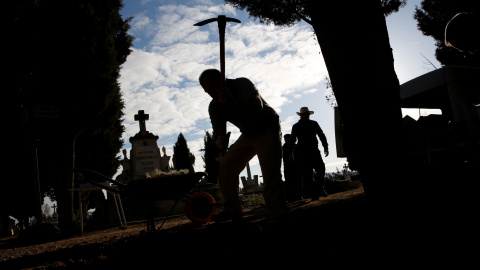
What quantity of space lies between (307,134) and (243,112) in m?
4.33

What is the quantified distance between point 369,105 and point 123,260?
6.76 feet

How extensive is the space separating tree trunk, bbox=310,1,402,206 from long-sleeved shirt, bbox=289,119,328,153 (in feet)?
15.6

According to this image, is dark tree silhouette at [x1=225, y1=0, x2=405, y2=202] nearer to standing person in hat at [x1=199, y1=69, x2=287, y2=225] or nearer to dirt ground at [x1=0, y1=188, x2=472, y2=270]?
dirt ground at [x1=0, y1=188, x2=472, y2=270]

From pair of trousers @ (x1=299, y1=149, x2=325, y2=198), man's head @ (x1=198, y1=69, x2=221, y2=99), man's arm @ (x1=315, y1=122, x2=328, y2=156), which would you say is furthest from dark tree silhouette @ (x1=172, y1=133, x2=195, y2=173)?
man's head @ (x1=198, y1=69, x2=221, y2=99)

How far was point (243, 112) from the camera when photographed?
3.31m

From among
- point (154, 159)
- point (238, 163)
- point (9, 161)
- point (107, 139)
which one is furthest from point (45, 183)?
point (238, 163)

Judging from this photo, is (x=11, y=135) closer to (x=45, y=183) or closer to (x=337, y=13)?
(x=45, y=183)

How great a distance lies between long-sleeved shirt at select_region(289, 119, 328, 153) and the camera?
7.38 m

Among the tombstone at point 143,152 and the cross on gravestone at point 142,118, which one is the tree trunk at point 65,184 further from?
A: the cross on gravestone at point 142,118

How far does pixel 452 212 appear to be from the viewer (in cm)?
242

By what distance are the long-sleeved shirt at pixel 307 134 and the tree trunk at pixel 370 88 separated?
4756mm

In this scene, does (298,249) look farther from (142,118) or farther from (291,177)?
(142,118)

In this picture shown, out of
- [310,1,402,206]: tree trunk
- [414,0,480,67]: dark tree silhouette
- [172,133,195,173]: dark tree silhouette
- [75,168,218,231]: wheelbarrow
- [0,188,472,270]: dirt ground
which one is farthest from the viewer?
[172,133,195,173]: dark tree silhouette

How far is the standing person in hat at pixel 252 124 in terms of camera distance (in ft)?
10.8
